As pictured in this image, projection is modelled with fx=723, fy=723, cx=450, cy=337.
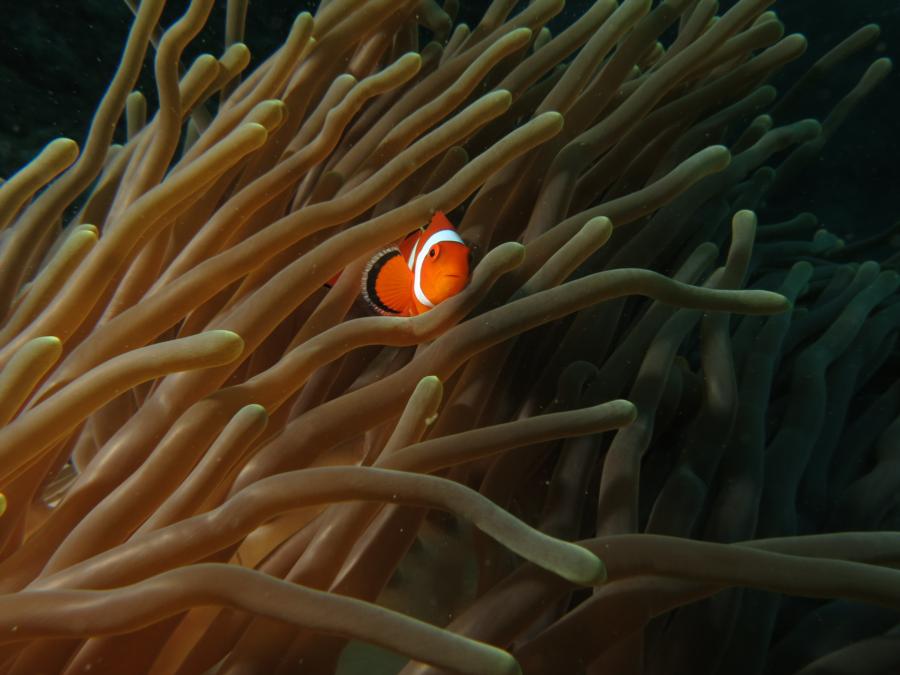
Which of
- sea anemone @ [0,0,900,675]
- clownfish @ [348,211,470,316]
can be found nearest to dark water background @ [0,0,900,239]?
sea anemone @ [0,0,900,675]

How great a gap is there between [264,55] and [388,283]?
6.68 ft

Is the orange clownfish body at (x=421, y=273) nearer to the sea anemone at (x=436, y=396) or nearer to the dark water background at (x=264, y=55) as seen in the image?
the sea anemone at (x=436, y=396)

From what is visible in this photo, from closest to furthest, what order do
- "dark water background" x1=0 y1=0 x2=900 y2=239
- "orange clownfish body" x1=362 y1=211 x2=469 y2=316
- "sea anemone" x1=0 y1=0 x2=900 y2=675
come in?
"sea anemone" x1=0 y1=0 x2=900 y2=675 < "orange clownfish body" x1=362 y1=211 x2=469 y2=316 < "dark water background" x1=0 y1=0 x2=900 y2=239

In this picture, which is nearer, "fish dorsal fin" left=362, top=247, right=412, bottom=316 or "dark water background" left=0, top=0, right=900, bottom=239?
"fish dorsal fin" left=362, top=247, right=412, bottom=316

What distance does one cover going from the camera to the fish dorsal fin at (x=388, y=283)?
3.09 ft

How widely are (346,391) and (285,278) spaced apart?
0.19m

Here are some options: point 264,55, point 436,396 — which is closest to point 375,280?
point 436,396

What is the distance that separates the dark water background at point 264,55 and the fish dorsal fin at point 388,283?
158 cm

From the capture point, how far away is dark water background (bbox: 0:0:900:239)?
2.22m

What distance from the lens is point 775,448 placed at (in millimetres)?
971

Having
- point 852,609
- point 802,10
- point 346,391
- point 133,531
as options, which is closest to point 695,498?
point 852,609

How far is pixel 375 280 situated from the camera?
949 mm

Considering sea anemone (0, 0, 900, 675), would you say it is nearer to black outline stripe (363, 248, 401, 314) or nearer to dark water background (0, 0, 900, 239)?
black outline stripe (363, 248, 401, 314)

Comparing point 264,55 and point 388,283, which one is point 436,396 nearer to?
point 388,283
